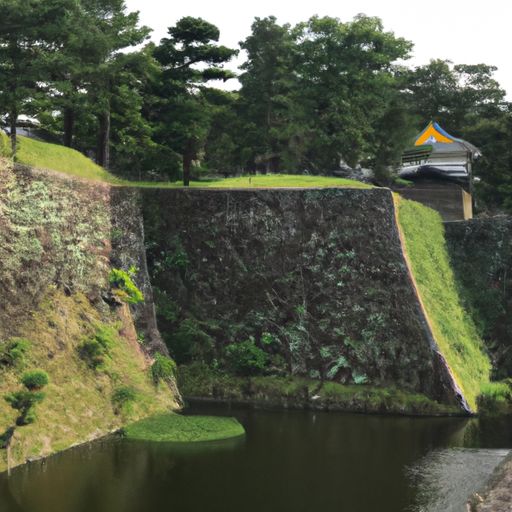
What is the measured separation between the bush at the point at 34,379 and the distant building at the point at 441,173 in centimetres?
3753

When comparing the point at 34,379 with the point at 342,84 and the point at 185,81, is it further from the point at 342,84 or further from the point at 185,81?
the point at 342,84

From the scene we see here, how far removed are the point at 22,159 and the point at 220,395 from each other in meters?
14.9

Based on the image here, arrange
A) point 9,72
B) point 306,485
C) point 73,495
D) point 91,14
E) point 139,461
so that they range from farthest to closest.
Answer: point 91,14 → point 9,72 → point 139,461 → point 306,485 → point 73,495

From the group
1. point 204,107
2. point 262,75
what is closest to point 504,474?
point 204,107

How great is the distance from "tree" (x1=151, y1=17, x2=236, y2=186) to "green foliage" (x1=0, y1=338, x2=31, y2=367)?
67.4ft

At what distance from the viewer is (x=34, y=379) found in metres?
20.5

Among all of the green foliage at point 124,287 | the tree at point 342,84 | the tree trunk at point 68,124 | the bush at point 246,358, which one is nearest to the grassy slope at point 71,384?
the green foliage at point 124,287

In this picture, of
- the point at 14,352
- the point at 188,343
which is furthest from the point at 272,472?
the point at 188,343

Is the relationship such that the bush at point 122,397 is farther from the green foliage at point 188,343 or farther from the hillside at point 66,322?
the green foliage at point 188,343

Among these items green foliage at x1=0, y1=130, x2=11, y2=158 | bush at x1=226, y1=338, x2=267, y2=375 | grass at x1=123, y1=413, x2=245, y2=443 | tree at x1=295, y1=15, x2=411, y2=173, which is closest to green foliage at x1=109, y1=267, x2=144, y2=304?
bush at x1=226, y1=338, x2=267, y2=375

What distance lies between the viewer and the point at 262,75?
56781mm

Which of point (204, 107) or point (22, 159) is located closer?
point (22, 159)

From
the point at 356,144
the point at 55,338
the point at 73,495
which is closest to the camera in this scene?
the point at 73,495

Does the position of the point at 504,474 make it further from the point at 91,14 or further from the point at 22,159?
the point at 91,14
